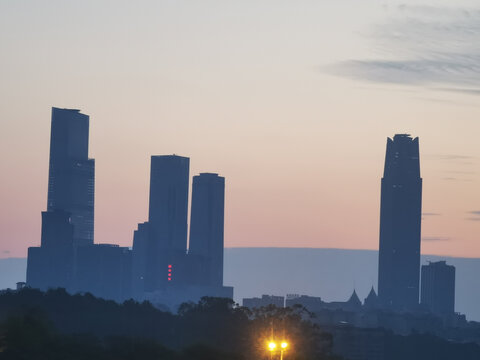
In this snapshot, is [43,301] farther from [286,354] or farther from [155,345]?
[155,345]

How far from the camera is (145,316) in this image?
19162 centimetres

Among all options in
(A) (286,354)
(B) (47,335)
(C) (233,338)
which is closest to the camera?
(B) (47,335)

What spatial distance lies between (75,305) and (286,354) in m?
66.6

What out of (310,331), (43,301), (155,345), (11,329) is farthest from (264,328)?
(11,329)

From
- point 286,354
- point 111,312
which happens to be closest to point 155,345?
point 286,354

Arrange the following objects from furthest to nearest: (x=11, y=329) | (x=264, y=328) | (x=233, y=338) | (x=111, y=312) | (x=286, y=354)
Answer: (x=111, y=312), (x=264, y=328), (x=233, y=338), (x=286, y=354), (x=11, y=329)

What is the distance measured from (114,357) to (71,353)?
106 inches

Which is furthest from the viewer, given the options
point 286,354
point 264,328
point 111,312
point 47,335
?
point 111,312

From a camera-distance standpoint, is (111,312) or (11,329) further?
(111,312)

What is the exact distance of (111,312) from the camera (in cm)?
19375

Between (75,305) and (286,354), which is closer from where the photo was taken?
(286,354)

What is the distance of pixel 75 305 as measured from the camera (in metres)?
196

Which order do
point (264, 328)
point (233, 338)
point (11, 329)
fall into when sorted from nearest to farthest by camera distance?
point (11, 329), point (233, 338), point (264, 328)

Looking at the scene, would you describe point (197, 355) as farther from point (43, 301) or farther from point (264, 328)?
point (43, 301)
